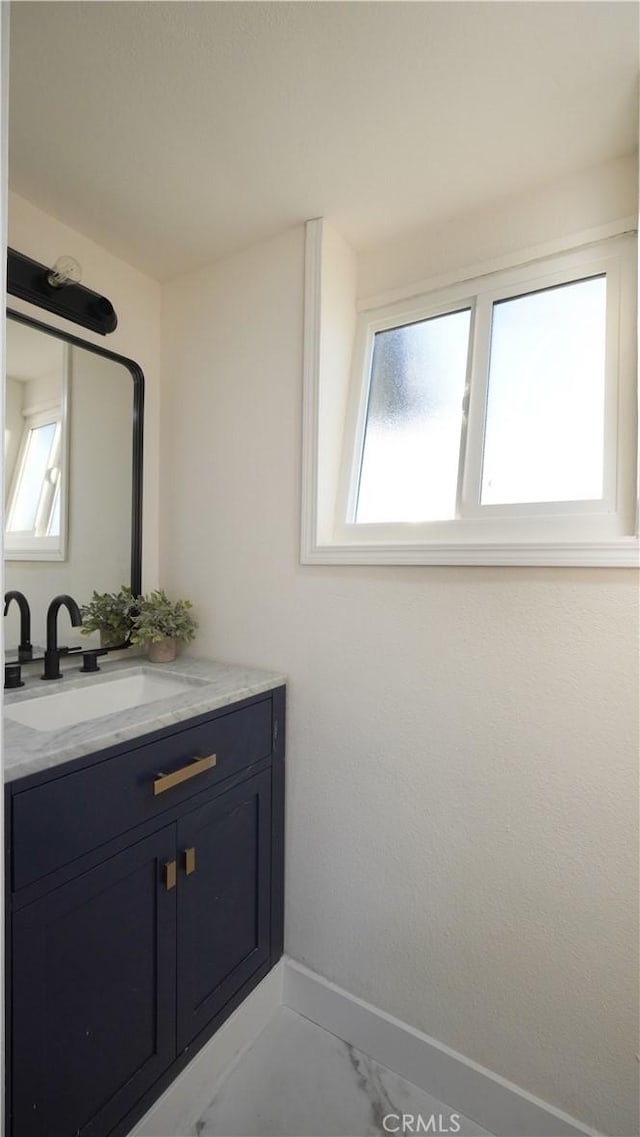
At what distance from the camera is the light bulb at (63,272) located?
4.33 ft

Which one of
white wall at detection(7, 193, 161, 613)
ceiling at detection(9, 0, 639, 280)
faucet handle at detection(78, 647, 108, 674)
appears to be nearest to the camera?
ceiling at detection(9, 0, 639, 280)

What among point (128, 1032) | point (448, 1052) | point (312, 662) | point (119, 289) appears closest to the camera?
point (128, 1032)

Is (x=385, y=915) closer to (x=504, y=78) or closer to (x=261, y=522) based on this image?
(x=261, y=522)

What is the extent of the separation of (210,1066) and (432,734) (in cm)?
99

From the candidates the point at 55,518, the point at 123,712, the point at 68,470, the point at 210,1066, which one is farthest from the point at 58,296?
the point at 210,1066

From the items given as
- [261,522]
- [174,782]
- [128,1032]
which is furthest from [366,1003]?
[261,522]

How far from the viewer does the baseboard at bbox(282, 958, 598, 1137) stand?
1.13 metres

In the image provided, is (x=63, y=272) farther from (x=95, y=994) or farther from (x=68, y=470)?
(x=95, y=994)

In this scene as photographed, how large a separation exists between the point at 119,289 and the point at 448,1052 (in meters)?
2.41

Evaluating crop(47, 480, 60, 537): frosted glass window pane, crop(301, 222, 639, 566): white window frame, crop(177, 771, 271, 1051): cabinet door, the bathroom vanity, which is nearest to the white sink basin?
the bathroom vanity

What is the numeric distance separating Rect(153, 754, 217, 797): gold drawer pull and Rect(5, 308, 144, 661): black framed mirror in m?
0.64

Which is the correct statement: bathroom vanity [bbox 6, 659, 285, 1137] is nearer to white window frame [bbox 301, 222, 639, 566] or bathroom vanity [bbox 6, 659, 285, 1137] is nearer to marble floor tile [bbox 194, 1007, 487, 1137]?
marble floor tile [bbox 194, 1007, 487, 1137]

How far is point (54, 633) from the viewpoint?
1.42 metres

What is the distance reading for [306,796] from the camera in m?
1.46
